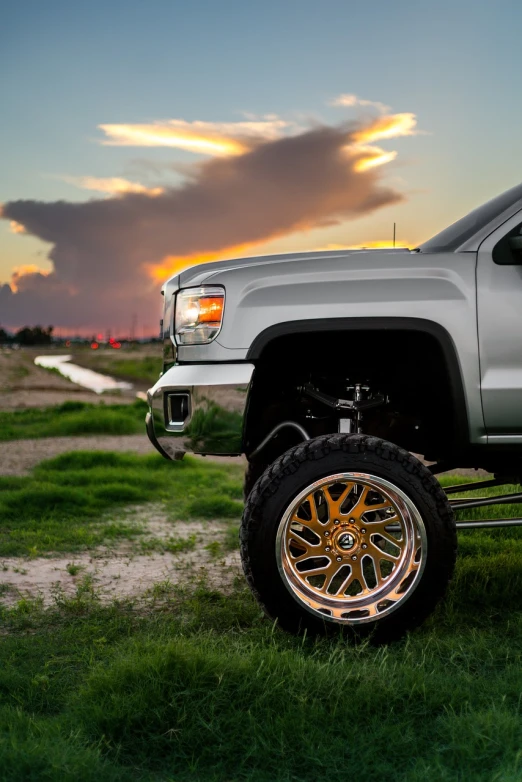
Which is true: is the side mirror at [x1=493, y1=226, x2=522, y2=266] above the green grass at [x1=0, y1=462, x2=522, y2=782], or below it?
above

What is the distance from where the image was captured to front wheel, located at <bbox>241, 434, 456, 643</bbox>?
3.74 metres

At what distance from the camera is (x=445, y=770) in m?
2.62

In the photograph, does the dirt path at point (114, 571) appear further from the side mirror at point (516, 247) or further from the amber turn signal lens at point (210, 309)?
the side mirror at point (516, 247)

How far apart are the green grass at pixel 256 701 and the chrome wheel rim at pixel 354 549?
0.60 ft

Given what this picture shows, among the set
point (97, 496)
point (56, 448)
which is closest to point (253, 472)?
point (97, 496)

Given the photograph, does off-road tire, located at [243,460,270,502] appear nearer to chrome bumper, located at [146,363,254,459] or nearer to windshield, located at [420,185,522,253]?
chrome bumper, located at [146,363,254,459]

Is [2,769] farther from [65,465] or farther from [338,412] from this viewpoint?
[65,465]

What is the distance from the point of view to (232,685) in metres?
3.13

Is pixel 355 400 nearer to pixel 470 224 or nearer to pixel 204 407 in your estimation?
pixel 204 407

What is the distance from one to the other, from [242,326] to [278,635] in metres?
1.45

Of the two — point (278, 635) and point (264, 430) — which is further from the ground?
point (264, 430)

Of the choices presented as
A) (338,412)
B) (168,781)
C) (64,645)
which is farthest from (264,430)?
(168,781)

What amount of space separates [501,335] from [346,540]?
3.94ft

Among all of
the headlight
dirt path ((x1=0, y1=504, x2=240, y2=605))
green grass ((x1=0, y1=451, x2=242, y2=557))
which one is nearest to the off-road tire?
dirt path ((x1=0, y1=504, x2=240, y2=605))
